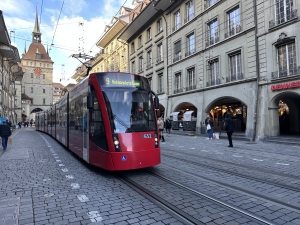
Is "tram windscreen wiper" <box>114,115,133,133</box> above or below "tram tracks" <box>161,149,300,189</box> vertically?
above

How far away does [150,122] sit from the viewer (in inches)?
269

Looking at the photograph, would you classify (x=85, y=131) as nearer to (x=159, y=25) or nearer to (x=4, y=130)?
(x=4, y=130)

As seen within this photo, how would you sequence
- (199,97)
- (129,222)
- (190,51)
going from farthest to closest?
(190,51)
(199,97)
(129,222)

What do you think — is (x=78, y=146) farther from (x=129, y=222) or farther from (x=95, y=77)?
(x=129, y=222)

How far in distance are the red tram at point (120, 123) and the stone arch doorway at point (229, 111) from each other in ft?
45.5

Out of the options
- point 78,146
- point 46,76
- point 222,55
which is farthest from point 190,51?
point 46,76

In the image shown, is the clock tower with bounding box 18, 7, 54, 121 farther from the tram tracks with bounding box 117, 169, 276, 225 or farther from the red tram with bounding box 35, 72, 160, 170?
the tram tracks with bounding box 117, 169, 276, 225

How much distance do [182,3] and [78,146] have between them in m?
20.6

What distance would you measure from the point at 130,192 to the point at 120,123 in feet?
6.17

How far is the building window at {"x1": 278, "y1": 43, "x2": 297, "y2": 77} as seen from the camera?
1447cm

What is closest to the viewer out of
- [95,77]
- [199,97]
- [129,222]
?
[129,222]

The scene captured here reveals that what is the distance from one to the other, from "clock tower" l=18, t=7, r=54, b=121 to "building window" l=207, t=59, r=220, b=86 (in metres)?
61.4

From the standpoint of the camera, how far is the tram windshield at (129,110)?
6.34m

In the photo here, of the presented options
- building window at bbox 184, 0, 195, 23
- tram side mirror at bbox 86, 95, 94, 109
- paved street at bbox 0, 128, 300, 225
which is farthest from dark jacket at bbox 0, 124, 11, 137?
building window at bbox 184, 0, 195, 23
